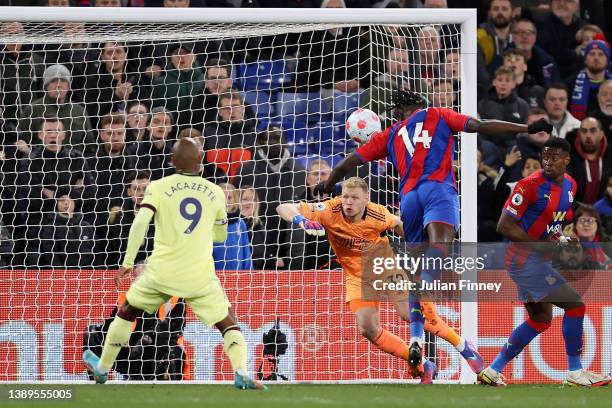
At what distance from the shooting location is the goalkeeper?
961 centimetres

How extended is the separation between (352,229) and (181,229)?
2.19 metres

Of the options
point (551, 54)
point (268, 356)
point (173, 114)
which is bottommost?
point (268, 356)

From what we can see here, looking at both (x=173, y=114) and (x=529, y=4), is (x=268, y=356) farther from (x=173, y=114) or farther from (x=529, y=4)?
(x=529, y=4)

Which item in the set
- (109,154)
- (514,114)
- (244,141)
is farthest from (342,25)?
(514,114)

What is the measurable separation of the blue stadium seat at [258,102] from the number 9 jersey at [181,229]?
3708 mm

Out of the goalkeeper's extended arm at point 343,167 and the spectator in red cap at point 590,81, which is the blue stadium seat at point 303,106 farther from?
the spectator in red cap at point 590,81

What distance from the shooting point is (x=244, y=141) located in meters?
12.9

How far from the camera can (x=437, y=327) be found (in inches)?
425

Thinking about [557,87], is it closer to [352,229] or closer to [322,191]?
[352,229]

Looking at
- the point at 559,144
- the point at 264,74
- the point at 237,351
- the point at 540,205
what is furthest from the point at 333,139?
the point at 237,351

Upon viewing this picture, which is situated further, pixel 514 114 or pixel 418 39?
pixel 514 114

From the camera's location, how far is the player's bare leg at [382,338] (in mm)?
10906

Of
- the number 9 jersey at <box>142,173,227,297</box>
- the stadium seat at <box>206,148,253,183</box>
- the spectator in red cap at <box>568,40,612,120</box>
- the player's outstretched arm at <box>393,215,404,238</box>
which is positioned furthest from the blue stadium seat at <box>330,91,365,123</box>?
the spectator in red cap at <box>568,40,612,120</box>

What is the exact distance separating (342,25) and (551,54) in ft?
17.9
